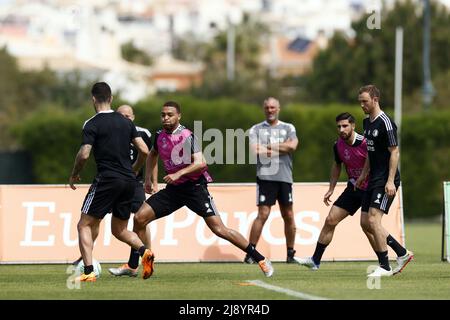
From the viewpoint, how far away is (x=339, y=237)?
18.4 m

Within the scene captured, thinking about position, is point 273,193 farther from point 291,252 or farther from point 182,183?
point 182,183

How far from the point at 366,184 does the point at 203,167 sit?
228 cm

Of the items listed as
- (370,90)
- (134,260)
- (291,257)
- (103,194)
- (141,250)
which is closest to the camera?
(103,194)

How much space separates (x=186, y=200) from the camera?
14516 mm

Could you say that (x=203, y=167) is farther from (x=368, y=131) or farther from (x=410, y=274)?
(x=410, y=274)

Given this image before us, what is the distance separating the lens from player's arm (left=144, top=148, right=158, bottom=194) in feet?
48.8

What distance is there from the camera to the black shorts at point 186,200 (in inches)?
569

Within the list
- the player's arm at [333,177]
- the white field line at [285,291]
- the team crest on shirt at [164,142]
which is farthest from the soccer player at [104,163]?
the player's arm at [333,177]

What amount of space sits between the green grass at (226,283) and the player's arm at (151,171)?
109cm

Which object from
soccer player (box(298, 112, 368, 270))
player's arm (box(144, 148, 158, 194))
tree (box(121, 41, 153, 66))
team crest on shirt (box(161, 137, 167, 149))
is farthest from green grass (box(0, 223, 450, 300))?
tree (box(121, 41, 153, 66))

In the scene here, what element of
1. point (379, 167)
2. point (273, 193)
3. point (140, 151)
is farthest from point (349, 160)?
point (140, 151)

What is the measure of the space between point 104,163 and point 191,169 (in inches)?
41.0

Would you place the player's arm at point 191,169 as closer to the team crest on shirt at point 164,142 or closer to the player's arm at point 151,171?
the team crest on shirt at point 164,142

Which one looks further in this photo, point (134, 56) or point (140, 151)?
point (134, 56)
